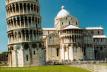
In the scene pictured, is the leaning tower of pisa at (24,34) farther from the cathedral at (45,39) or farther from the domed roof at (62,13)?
the domed roof at (62,13)

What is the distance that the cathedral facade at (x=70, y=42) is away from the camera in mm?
109725

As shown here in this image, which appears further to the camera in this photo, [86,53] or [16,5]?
[86,53]

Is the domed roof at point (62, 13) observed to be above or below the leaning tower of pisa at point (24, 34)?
above

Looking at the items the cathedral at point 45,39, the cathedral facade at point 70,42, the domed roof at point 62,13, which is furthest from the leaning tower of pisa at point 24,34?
the domed roof at point 62,13

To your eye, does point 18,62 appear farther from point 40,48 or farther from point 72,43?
point 72,43

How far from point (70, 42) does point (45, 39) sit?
31.0 feet

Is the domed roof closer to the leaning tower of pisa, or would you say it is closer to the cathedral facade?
the cathedral facade

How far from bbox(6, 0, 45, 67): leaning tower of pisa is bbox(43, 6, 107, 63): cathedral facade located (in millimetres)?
25404

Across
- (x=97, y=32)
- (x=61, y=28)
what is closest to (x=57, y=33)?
(x=61, y=28)

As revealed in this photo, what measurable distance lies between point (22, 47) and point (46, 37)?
34320mm

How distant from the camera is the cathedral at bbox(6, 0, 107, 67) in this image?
259ft

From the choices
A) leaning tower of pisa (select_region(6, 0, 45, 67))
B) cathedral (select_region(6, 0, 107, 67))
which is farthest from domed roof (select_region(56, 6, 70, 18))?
leaning tower of pisa (select_region(6, 0, 45, 67))

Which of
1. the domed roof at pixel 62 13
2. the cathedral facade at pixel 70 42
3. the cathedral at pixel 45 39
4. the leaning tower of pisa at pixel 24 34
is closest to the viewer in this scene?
the leaning tower of pisa at pixel 24 34

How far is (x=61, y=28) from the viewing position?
117250mm
